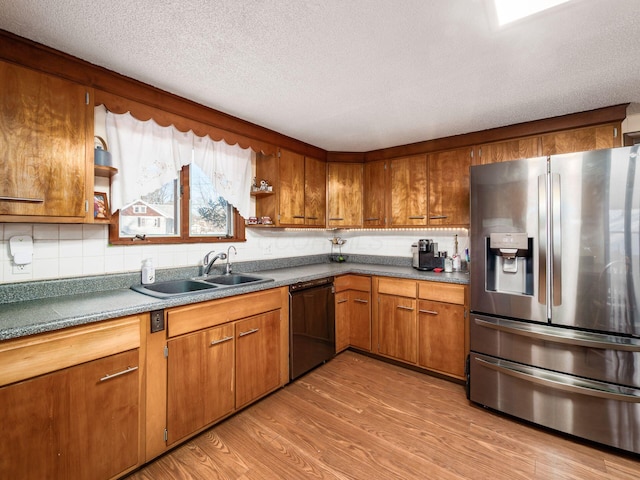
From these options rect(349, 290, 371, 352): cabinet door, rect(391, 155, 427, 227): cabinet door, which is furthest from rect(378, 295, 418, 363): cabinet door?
rect(391, 155, 427, 227): cabinet door

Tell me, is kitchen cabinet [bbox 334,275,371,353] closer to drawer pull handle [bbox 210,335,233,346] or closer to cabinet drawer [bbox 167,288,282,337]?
cabinet drawer [bbox 167,288,282,337]

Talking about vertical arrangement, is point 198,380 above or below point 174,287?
below

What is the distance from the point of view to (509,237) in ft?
7.00

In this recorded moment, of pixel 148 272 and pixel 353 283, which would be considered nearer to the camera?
pixel 148 272

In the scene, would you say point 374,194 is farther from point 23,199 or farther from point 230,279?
point 23,199

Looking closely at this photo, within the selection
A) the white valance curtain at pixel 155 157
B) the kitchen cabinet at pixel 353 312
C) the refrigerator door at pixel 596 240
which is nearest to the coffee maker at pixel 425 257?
the kitchen cabinet at pixel 353 312

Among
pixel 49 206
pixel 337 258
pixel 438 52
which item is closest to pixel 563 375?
pixel 438 52

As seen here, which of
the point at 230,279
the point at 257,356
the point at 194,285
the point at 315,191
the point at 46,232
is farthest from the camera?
the point at 315,191

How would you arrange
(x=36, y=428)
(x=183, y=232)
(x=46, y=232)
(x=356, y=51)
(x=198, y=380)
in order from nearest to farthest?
(x=36, y=428) < (x=356, y=51) < (x=46, y=232) < (x=198, y=380) < (x=183, y=232)

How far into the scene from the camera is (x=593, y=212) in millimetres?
1860

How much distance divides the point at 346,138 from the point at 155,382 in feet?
8.81

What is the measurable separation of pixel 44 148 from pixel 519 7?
8.02 feet

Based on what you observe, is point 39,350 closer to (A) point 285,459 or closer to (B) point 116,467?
(B) point 116,467

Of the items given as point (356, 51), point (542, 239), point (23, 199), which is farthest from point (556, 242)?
point (23, 199)
